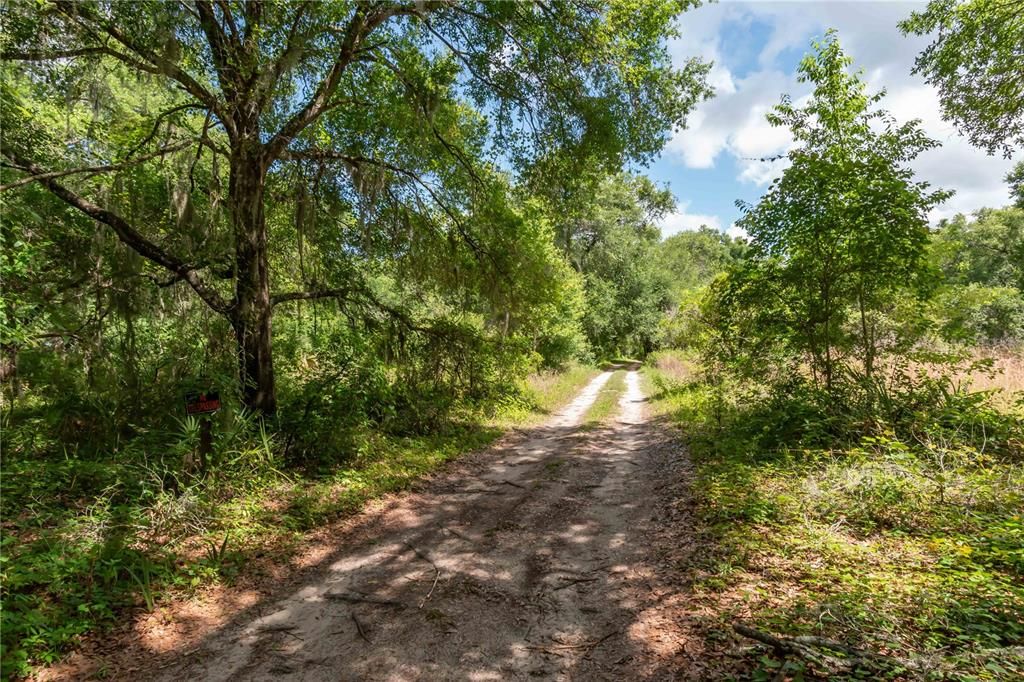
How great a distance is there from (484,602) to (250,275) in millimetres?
5718

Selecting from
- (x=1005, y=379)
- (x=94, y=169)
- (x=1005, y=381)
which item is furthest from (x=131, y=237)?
(x=1005, y=379)

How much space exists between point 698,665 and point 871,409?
6043 millimetres

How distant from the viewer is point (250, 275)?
6891 mm

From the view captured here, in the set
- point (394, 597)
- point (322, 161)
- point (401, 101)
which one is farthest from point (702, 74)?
point (394, 597)

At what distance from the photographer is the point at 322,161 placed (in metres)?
7.98

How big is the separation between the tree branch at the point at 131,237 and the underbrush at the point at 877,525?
7004mm

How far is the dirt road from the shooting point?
10.0ft

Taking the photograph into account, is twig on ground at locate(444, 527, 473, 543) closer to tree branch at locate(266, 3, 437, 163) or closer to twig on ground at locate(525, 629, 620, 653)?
twig on ground at locate(525, 629, 620, 653)

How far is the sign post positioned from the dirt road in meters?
2.08

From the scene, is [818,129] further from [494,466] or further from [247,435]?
[247,435]

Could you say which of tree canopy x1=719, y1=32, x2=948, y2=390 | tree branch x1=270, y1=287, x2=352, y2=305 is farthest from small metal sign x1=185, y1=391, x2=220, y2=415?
tree canopy x1=719, y1=32, x2=948, y2=390

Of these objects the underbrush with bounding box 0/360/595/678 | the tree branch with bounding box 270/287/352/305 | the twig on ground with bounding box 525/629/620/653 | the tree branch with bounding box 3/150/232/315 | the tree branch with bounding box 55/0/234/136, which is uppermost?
the tree branch with bounding box 55/0/234/136

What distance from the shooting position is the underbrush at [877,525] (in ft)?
9.67

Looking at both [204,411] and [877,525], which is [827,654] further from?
[204,411]
